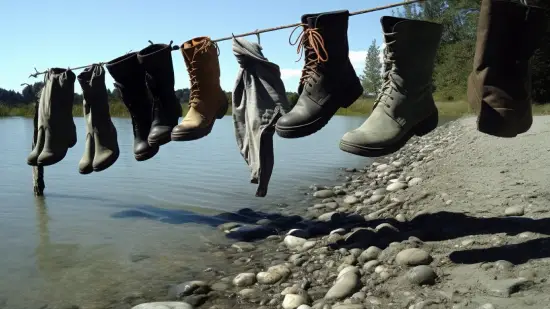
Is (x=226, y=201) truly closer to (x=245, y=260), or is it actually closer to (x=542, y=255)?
(x=245, y=260)

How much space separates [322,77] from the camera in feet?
10.4

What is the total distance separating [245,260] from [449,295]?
2.47m

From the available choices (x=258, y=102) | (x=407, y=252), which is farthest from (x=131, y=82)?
(x=407, y=252)

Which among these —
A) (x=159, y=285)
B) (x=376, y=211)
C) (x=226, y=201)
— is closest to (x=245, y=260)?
(x=159, y=285)

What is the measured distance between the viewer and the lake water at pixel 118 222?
4.64m

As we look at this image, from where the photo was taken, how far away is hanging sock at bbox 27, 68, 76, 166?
17.7 ft

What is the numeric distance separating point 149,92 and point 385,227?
9.30 feet

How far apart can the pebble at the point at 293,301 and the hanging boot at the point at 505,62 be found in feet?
6.14

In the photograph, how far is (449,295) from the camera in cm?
306

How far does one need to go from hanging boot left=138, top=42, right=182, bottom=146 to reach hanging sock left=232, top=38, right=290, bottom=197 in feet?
2.23

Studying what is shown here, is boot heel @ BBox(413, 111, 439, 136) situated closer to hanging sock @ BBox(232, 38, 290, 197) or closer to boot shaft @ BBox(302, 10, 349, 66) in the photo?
boot shaft @ BBox(302, 10, 349, 66)

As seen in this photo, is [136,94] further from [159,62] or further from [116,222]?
[116,222]

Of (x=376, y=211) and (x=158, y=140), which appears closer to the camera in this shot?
(x=158, y=140)

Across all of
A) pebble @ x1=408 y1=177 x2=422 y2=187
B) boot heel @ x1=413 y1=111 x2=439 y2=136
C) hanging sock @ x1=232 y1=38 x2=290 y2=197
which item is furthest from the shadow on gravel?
pebble @ x1=408 y1=177 x2=422 y2=187
